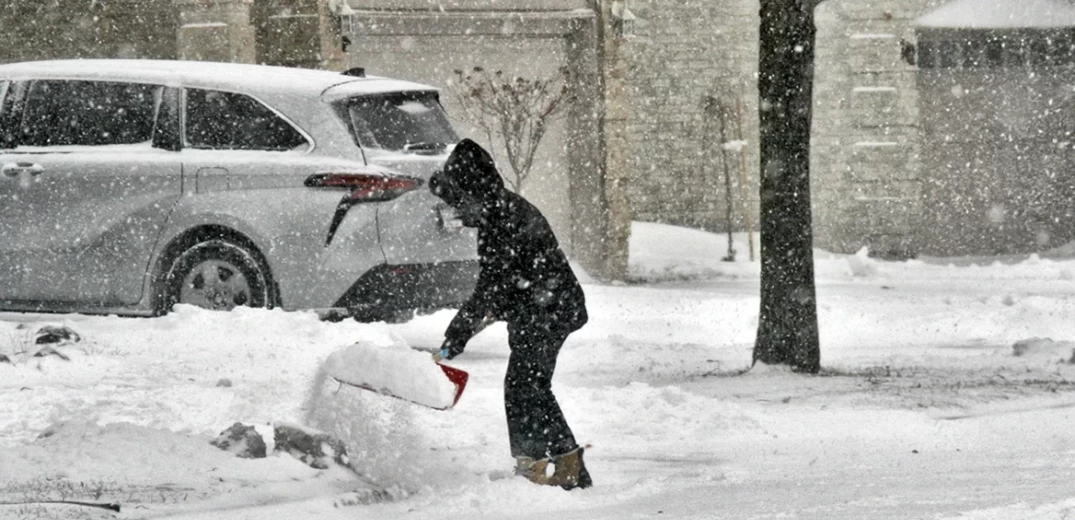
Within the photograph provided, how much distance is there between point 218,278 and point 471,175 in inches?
158

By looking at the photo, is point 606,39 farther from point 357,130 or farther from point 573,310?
point 573,310

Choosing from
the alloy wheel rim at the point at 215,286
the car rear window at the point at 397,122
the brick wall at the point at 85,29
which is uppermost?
the brick wall at the point at 85,29

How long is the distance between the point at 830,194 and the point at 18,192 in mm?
13186

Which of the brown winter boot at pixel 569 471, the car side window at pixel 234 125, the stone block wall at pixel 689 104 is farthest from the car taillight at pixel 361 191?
the stone block wall at pixel 689 104

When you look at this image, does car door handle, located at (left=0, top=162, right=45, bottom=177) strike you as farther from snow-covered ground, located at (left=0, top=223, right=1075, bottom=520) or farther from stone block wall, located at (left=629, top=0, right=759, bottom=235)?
stone block wall, located at (left=629, top=0, right=759, bottom=235)

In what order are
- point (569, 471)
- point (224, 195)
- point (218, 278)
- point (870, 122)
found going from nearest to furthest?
1. point (569, 471)
2. point (224, 195)
3. point (218, 278)
4. point (870, 122)

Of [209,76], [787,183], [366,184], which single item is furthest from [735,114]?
[366,184]

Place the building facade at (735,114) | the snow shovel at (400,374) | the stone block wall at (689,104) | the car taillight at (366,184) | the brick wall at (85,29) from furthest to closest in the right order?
the stone block wall at (689,104)
the building facade at (735,114)
the brick wall at (85,29)
the car taillight at (366,184)
the snow shovel at (400,374)

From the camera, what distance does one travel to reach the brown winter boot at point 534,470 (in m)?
6.88

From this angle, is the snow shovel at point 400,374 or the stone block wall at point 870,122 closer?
the snow shovel at point 400,374

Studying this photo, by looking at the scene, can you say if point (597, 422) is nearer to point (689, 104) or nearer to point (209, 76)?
point (209, 76)

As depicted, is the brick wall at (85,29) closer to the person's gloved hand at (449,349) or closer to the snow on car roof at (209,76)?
the snow on car roof at (209,76)

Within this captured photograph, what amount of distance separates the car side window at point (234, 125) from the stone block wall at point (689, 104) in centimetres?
1071

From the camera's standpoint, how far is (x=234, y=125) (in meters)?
10.5
